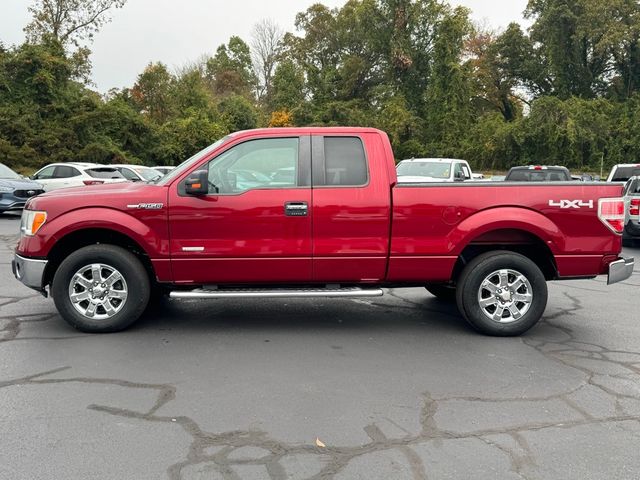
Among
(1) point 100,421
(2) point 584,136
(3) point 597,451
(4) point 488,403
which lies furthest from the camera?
(2) point 584,136

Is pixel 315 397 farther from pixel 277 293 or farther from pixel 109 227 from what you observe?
pixel 109 227

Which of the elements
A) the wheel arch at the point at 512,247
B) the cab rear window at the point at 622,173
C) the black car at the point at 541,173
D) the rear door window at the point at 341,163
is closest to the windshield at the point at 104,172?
the black car at the point at 541,173

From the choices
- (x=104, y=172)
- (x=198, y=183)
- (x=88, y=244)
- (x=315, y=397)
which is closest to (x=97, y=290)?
(x=88, y=244)

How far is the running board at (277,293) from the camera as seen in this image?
5566 mm

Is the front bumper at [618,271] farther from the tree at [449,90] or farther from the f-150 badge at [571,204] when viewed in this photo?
the tree at [449,90]

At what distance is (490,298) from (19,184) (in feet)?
49.6

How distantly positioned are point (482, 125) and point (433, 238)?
41191mm

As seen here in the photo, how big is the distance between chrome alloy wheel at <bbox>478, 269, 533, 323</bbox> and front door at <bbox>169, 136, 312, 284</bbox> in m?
1.79

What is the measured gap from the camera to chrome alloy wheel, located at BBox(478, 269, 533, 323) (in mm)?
Result: 5770

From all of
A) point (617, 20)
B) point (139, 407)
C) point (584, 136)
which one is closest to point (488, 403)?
point (139, 407)

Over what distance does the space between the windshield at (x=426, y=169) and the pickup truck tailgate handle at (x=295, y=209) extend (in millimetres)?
11430

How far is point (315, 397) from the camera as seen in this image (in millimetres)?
4207

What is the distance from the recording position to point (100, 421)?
3.76 metres

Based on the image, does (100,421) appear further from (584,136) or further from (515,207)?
(584,136)
